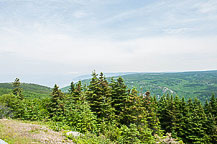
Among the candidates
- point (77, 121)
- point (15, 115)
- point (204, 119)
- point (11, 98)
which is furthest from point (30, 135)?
point (204, 119)

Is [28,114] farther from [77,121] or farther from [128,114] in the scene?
[128,114]

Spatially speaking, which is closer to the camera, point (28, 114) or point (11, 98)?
point (28, 114)

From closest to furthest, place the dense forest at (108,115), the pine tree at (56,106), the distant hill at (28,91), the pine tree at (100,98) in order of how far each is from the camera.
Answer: the dense forest at (108,115), the pine tree at (56,106), the pine tree at (100,98), the distant hill at (28,91)

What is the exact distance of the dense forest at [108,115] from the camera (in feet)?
63.2

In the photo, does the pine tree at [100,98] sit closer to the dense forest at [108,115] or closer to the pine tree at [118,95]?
the dense forest at [108,115]

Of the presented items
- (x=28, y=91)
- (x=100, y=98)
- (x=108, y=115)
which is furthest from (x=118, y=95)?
(x=28, y=91)

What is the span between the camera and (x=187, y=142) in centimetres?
3459

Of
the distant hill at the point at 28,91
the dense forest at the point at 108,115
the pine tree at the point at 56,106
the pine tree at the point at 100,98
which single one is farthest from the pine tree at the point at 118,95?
the distant hill at the point at 28,91

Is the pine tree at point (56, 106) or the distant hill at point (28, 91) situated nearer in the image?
the pine tree at point (56, 106)

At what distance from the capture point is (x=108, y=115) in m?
24.2

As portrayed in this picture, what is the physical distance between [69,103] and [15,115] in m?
9.92

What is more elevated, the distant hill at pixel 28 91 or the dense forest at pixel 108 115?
the dense forest at pixel 108 115

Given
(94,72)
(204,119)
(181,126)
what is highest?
(94,72)

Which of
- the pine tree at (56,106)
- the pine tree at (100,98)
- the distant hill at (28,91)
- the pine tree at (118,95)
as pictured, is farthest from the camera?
the distant hill at (28,91)
